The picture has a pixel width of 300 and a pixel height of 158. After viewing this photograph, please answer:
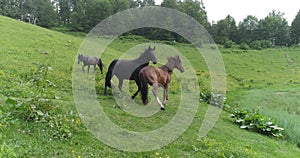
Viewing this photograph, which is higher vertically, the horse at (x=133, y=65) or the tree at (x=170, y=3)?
the tree at (x=170, y=3)

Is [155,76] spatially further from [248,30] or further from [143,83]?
[248,30]

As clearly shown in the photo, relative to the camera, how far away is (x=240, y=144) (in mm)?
7512

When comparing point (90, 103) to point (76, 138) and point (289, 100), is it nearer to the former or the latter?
point (76, 138)

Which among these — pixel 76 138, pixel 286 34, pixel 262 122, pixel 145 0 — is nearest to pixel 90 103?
pixel 76 138

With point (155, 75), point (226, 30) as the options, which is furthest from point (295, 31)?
point (155, 75)

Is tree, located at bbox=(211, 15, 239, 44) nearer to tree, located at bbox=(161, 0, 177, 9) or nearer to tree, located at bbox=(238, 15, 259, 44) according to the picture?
tree, located at bbox=(238, 15, 259, 44)

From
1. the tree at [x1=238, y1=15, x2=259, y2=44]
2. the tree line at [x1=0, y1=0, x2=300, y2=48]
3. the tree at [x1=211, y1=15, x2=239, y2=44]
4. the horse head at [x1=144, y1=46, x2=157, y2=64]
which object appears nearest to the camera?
the horse head at [x1=144, y1=46, x2=157, y2=64]

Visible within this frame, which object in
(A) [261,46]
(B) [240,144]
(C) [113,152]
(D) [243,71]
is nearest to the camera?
(C) [113,152]

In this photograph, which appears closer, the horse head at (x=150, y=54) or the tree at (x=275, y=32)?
the horse head at (x=150, y=54)

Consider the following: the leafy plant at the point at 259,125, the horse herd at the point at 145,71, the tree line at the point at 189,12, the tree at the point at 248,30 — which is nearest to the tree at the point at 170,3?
the tree line at the point at 189,12

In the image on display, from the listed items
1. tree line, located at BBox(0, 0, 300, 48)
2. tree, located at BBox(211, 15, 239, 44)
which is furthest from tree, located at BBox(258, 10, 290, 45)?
tree, located at BBox(211, 15, 239, 44)

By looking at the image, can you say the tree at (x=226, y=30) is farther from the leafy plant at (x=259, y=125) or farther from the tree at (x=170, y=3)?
the leafy plant at (x=259, y=125)

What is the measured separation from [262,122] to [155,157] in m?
5.58

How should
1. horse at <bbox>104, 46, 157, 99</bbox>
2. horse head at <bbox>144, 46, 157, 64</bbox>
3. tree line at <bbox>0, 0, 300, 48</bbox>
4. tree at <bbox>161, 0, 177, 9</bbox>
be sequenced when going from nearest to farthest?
1. horse head at <bbox>144, 46, 157, 64</bbox>
2. horse at <bbox>104, 46, 157, 99</bbox>
3. tree line at <bbox>0, 0, 300, 48</bbox>
4. tree at <bbox>161, 0, 177, 9</bbox>
